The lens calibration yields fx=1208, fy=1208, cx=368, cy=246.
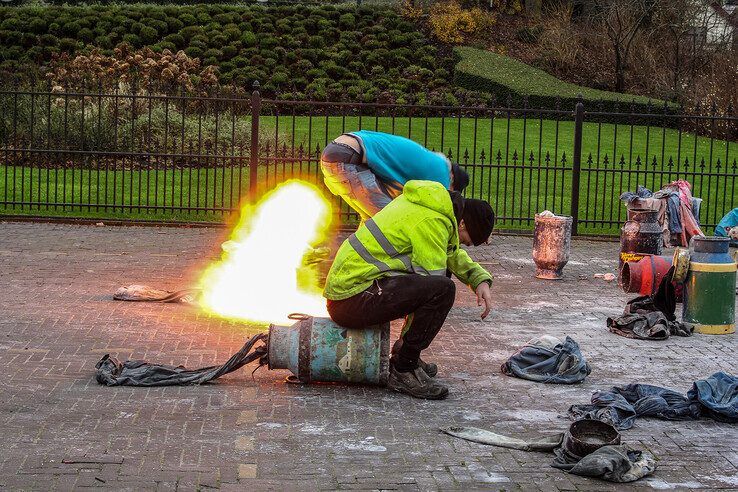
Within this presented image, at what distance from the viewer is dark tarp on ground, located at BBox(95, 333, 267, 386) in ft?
24.4

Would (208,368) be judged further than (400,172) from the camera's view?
No

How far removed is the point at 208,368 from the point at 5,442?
5.60 feet

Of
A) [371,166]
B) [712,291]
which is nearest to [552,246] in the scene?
[712,291]

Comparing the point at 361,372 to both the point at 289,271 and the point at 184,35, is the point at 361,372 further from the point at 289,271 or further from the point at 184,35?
the point at 184,35

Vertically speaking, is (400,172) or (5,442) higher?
(400,172)

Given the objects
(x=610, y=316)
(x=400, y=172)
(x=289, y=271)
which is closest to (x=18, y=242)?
(x=289, y=271)

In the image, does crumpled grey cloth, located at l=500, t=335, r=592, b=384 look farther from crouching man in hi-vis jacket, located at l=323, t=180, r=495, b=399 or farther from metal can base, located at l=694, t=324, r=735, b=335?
metal can base, located at l=694, t=324, r=735, b=335

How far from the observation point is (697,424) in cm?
700

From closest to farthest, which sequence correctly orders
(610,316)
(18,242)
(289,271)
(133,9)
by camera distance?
(610,316)
(289,271)
(18,242)
(133,9)

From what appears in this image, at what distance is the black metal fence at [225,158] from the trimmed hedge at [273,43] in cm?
446

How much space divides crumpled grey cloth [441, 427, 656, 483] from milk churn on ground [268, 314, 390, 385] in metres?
0.96

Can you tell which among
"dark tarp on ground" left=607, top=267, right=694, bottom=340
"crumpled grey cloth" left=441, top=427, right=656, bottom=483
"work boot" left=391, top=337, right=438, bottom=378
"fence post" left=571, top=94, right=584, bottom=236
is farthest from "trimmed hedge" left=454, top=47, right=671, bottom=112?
"crumpled grey cloth" left=441, top=427, right=656, bottom=483

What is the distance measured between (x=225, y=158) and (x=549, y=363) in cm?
833

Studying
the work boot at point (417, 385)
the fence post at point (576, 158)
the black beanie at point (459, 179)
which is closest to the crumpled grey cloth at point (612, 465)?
the work boot at point (417, 385)
